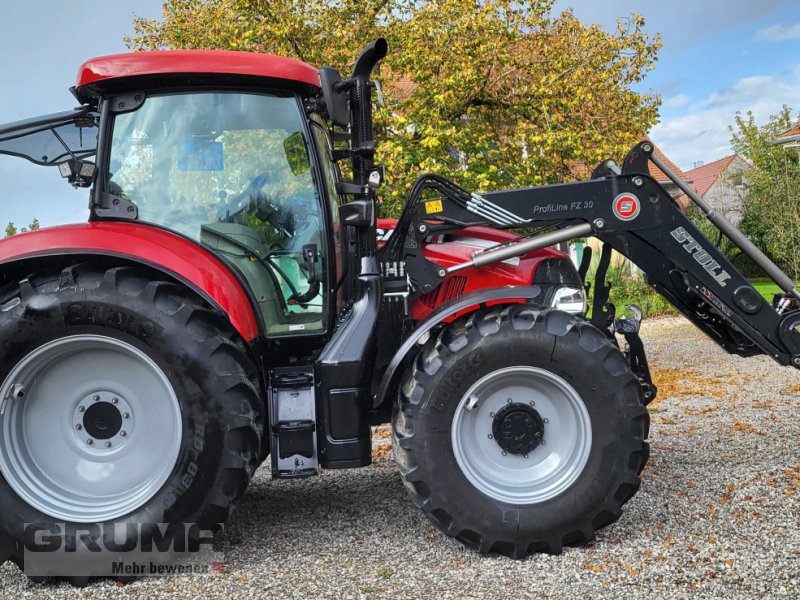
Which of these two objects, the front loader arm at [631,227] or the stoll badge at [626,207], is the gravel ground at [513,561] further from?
the stoll badge at [626,207]

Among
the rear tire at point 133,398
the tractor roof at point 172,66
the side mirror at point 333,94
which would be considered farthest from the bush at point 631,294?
the rear tire at point 133,398

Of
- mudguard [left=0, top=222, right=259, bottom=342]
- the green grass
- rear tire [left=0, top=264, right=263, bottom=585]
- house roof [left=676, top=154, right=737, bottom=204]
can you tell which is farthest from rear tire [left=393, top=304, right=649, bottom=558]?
house roof [left=676, top=154, right=737, bottom=204]

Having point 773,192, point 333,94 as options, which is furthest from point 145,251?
point 773,192

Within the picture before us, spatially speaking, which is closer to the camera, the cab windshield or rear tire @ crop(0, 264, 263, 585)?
rear tire @ crop(0, 264, 263, 585)

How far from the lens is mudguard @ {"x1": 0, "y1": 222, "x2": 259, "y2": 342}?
387 centimetres

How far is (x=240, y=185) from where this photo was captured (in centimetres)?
430

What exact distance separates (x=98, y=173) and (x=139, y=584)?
2108 mm

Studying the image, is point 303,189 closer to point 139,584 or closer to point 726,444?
point 139,584

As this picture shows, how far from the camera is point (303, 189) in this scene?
4363mm

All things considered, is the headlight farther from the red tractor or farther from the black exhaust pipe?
the black exhaust pipe

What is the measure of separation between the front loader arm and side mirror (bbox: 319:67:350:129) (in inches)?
26.4

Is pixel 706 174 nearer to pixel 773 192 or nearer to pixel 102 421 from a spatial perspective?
pixel 773 192

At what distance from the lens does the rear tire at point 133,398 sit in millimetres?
3834

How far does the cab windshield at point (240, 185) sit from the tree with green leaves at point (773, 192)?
61.0 ft
